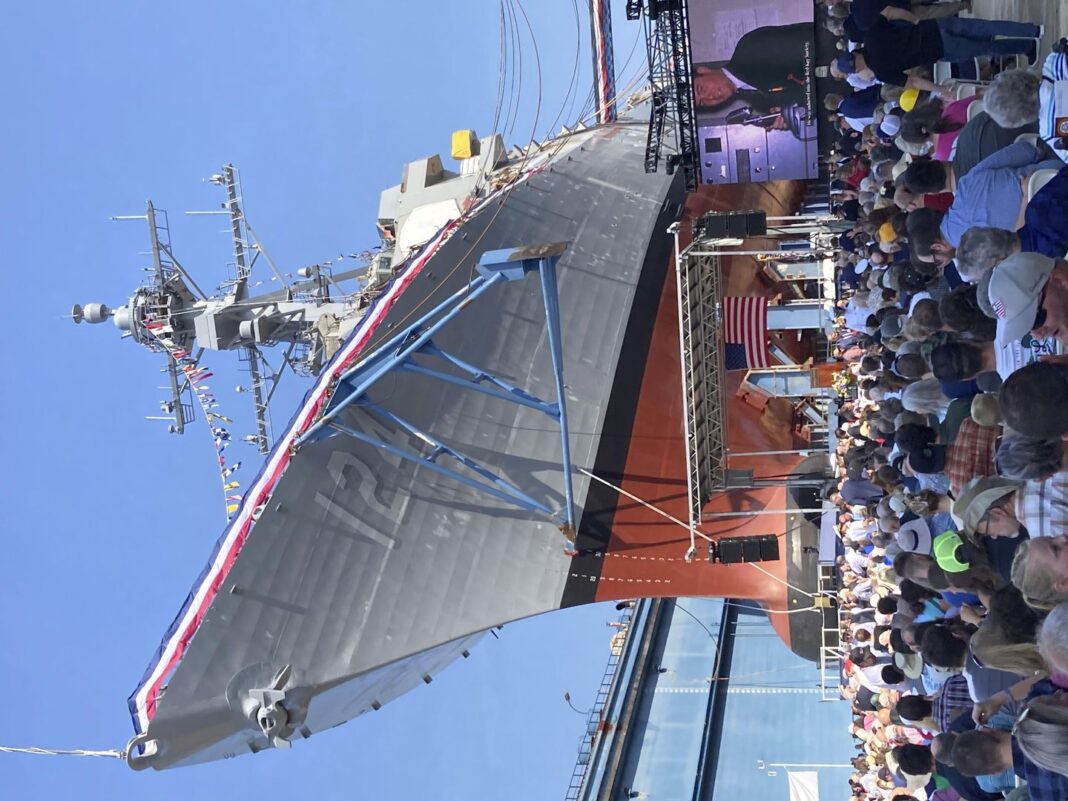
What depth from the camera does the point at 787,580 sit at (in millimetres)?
13781

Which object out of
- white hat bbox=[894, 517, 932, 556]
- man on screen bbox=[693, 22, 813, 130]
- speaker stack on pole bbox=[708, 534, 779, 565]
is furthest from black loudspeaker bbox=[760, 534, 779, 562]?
man on screen bbox=[693, 22, 813, 130]

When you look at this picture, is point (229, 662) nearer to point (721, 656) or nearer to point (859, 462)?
point (859, 462)

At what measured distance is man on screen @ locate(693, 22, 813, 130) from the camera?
1590 cm

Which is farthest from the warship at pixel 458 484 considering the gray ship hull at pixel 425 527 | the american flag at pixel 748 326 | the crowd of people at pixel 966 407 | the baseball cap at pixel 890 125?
the baseball cap at pixel 890 125

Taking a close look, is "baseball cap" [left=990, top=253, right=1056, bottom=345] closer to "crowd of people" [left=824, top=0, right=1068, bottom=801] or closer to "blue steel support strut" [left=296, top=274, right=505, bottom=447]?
"crowd of people" [left=824, top=0, right=1068, bottom=801]

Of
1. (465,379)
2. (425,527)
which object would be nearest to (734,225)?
(465,379)

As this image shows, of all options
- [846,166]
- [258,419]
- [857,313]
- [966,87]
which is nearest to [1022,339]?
[966,87]

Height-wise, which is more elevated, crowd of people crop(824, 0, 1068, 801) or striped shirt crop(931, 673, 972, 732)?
crowd of people crop(824, 0, 1068, 801)

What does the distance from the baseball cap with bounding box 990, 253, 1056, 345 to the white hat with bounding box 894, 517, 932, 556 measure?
11.5ft

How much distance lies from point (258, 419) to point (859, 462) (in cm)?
1266

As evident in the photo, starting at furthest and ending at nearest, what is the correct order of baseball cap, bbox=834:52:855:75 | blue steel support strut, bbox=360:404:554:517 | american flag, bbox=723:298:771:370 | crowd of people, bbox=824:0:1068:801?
1. american flag, bbox=723:298:771:370
2. blue steel support strut, bbox=360:404:554:517
3. baseball cap, bbox=834:52:855:75
4. crowd of people, bbox=824:0:1068:801

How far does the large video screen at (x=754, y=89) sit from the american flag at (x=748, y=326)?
332cm

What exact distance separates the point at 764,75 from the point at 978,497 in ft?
41.8

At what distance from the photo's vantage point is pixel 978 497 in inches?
218
